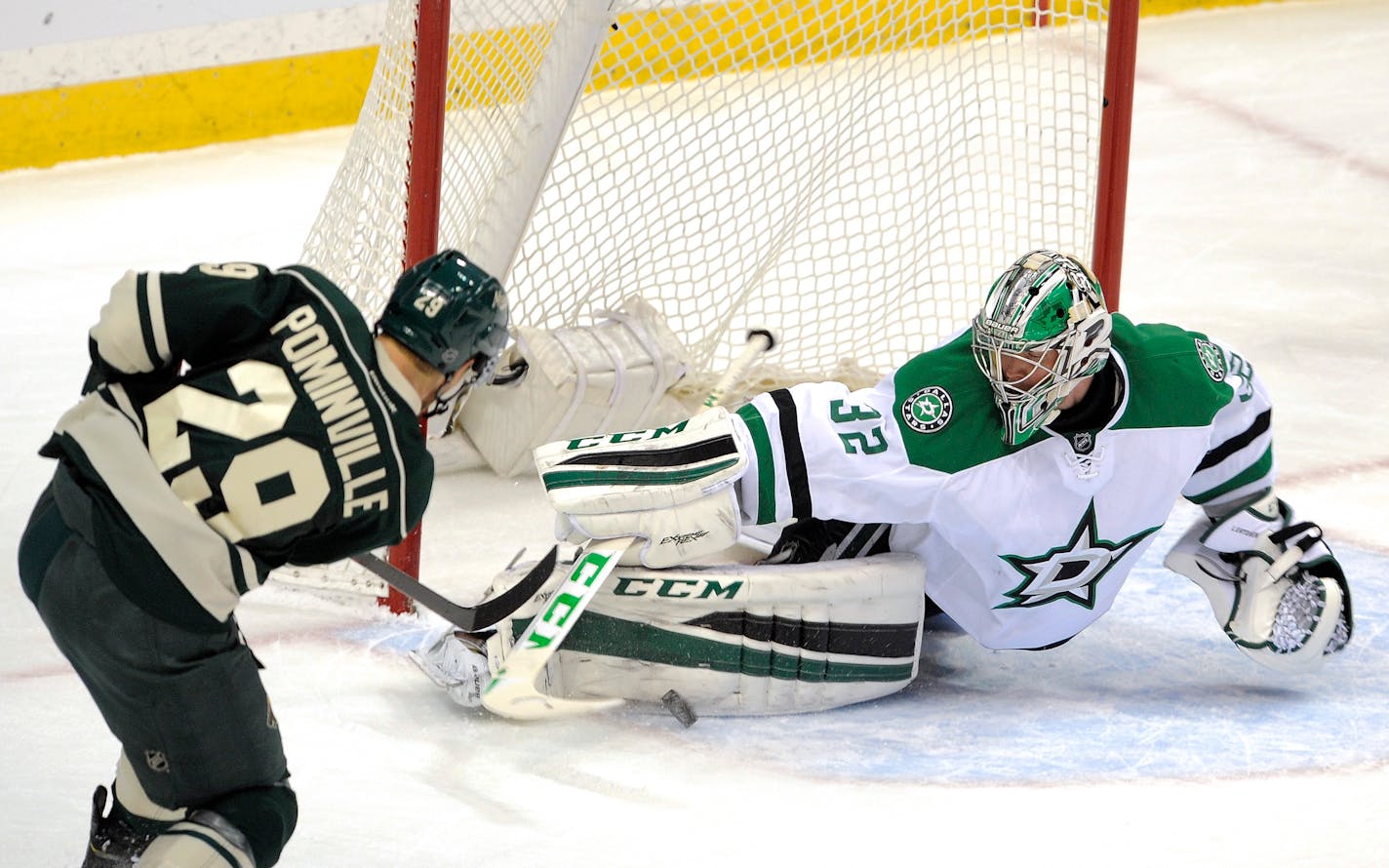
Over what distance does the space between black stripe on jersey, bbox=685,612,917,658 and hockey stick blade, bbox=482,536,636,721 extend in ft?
0.61

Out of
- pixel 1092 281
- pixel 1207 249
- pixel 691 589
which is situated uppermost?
pixel 1092 281

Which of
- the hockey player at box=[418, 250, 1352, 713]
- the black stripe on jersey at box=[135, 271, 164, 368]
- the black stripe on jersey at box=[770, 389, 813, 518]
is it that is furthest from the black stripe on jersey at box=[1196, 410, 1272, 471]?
the black stripe on jersey at box=[135, 271, 164, 368]

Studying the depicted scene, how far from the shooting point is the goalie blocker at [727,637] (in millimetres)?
2660

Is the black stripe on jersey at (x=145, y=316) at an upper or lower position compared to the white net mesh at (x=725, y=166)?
upper

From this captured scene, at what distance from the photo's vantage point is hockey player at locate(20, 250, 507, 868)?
5.94ft

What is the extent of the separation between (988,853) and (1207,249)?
3.38 meters

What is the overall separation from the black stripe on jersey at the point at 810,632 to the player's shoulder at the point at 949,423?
31 centimetres

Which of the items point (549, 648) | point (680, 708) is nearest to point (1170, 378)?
point (680, 708)

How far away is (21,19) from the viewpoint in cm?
550

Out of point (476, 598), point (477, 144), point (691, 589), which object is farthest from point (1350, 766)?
point (477, 144)

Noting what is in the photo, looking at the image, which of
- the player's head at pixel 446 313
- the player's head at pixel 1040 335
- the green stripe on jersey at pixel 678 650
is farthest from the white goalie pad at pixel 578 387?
the player's head at pixel 446 313

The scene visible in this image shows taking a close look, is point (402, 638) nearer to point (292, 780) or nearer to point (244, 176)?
point (292, 780)

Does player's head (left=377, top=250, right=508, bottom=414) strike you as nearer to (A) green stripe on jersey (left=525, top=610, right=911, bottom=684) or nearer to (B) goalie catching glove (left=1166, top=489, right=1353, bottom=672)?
(A) green stripe on jersey (left=525, top=610, right=911, bottom=684)

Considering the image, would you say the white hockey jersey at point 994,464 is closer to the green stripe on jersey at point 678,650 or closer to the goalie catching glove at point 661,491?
the goalie catching glove at point 661,491
